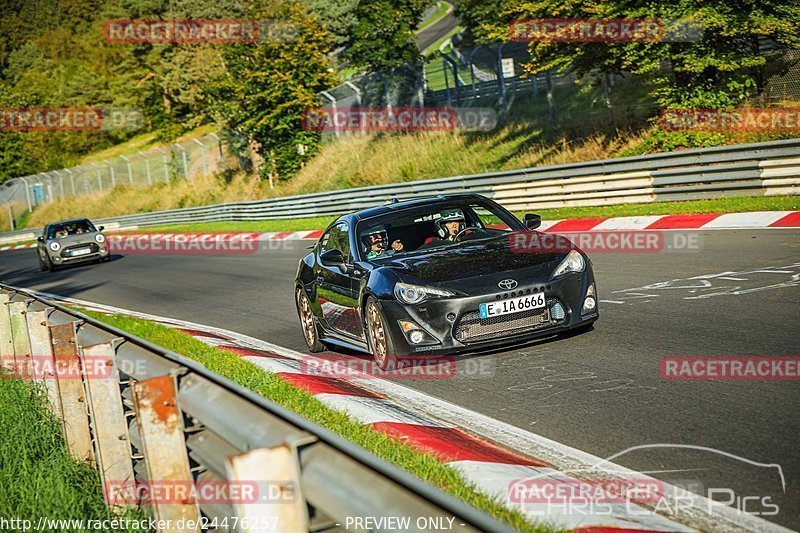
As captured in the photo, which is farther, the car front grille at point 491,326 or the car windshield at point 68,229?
the car windshield at point 68,229

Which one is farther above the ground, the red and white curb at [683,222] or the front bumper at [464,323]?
the front bumper at [464,323]

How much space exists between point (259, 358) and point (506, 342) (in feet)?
9.37

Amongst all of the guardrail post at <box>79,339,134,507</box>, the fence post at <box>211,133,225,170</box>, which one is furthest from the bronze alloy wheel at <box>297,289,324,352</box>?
the fence post at <box>211,133,225,170</box>

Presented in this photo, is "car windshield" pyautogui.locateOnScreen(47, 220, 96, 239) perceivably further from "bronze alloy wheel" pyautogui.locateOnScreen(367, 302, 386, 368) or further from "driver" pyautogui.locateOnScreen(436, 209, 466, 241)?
"bronze alloy wheel" pyautogui.locateOnScreen(367, 302, 386, 368)

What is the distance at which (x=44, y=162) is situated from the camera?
98.1 m

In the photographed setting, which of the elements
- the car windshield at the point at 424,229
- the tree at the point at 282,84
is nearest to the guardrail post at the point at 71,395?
the car windshield at the point at 424,229

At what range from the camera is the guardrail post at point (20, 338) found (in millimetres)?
7499

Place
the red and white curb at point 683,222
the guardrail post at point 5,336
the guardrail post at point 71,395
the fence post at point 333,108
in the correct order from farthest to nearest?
the fence post at point 333,108 → the red and white curb at point 683,222 → the guardrail post at point 5,336 → the guardrail post at point 71,395

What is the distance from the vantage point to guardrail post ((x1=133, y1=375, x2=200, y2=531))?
3793 mm

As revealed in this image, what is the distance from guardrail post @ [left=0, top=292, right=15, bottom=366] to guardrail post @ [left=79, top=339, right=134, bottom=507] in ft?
13.3

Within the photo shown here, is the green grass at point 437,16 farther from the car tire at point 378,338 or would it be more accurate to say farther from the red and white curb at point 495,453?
the red and white curb at point 495,453

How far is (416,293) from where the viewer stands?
8.07 meters

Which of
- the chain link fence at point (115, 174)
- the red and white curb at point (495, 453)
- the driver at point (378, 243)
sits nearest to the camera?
the red and white curb at point (495, 453)

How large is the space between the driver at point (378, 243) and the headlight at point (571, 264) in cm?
170
